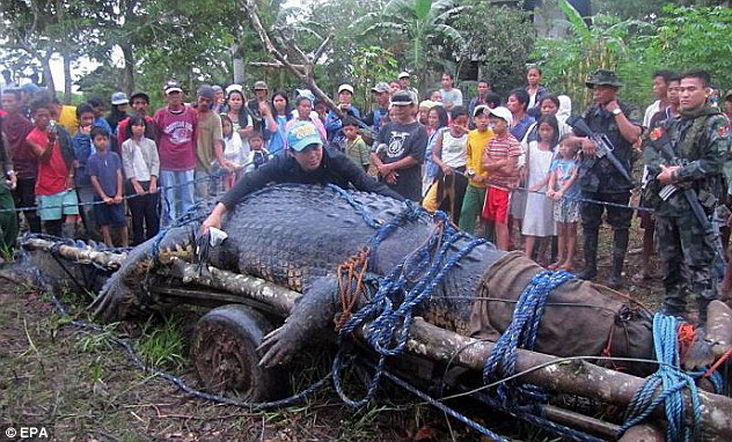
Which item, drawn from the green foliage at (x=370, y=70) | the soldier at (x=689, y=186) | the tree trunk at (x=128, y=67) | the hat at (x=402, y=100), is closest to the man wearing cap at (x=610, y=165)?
the soldier at (x=689, y=186)

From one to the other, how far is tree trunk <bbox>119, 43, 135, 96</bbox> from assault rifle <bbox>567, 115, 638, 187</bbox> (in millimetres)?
11179

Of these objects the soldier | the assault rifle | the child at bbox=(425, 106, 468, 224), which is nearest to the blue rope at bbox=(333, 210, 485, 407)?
the soldier

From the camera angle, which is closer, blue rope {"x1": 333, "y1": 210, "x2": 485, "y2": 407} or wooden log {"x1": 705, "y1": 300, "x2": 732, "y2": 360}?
wooden log {"x1": 705, "y1": 300, "x2": 732, "y2": 360}

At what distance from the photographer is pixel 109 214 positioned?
6.67 meters

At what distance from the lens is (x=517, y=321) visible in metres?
2.90

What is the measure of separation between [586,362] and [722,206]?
11.8 feet

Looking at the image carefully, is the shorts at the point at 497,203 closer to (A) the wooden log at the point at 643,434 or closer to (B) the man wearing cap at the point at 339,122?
(B) the man wearing cap at the point at 339,122

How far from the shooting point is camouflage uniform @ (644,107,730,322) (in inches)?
173

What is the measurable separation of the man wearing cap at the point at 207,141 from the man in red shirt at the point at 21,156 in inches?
66.6

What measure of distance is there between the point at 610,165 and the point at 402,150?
199 cm

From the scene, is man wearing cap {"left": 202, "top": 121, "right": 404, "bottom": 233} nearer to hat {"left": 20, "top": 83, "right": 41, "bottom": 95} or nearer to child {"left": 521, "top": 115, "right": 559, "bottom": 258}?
child {"left": 521, "top": 115, "right": 559, "bottom": 258}

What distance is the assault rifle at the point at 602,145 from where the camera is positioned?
548 cm

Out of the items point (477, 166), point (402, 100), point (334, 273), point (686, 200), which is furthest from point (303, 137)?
point (686, 200)

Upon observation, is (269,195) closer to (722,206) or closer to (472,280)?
(472,280)
